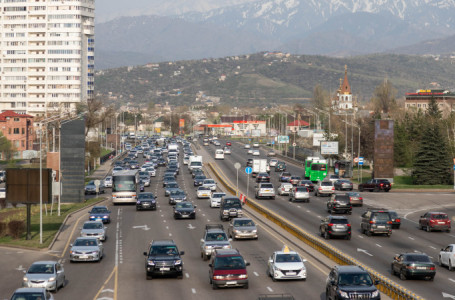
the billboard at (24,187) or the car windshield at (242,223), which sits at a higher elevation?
the billboard at (24,187)

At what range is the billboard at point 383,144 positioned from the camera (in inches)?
3625

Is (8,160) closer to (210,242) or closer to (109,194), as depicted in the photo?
(109,194)

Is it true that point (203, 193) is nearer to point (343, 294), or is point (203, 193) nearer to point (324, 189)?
point (324, 189)

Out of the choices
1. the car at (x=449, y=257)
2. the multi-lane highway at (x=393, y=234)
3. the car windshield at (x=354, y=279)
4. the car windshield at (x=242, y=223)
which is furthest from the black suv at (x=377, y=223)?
the car windshield at (x=354, y=279)

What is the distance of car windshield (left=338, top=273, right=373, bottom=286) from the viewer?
26688 millimetres

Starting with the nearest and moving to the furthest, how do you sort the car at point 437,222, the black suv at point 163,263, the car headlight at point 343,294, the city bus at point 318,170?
1. the car headlight at point 343,294
2. the black suv at point 163,263
3. the car at point 437,222
4. the city bus at point 318,170

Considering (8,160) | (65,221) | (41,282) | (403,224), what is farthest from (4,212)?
(8,160)

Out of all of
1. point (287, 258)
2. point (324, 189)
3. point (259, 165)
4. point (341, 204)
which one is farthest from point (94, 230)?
point (259, 165)

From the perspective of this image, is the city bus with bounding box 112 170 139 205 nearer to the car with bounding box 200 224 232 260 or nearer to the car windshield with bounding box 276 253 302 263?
the car with bounding box 200 224 232 260

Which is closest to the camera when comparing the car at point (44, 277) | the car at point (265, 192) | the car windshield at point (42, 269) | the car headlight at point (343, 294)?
the car headlight at point (343, 294)

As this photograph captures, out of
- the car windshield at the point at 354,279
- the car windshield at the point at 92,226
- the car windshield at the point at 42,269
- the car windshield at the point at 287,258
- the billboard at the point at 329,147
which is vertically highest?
the billboard at the point at 329,147

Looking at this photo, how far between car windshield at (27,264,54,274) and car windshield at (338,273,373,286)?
11.5 meters

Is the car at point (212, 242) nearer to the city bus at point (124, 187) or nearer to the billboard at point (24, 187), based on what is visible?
the billboard at point (24, 187)

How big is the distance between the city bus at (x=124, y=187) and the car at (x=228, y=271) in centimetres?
3837
